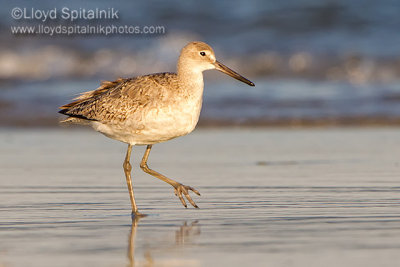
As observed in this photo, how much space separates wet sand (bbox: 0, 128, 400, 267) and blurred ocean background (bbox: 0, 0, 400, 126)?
188 centimetres

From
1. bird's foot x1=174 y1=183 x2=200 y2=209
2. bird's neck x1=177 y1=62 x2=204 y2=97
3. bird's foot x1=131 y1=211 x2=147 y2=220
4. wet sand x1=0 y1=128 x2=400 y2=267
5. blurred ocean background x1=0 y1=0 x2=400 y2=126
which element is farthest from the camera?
blurred ocean background x1=0 y1=0 x2=400 y2=126

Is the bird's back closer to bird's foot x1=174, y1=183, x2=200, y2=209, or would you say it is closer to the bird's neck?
the bird's neck

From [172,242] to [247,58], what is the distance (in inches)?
467

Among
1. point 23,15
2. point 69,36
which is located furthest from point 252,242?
point 23,15

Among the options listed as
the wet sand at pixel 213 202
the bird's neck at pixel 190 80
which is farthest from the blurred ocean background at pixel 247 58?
the bird's neck at pixel 190 80

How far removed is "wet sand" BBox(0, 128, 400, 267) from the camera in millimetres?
4605

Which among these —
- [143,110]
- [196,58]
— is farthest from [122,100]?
[196,58]

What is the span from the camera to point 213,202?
6203 mm

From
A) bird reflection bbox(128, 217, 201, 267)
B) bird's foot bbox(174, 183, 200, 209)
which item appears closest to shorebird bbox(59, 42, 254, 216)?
bird's foot bbox(174, 183, 200, 209)

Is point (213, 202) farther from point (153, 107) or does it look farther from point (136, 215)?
point (153, 107)

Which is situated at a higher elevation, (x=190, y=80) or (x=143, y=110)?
(x=190, y=80)

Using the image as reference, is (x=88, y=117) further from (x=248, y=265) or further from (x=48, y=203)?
(x=248, y=265)

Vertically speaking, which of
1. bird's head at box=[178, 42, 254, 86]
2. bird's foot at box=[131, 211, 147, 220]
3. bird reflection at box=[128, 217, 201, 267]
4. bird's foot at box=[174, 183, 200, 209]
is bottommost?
bird reflection at box=[128, 217, 201, 267]

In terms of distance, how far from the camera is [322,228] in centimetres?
519
